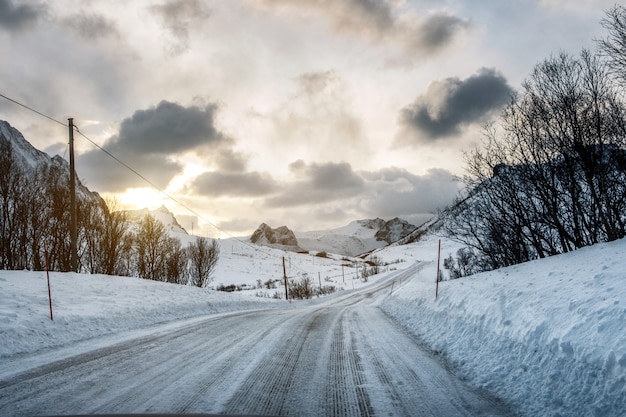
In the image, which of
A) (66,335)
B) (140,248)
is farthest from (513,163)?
(140,248)

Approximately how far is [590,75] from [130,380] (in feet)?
50.7

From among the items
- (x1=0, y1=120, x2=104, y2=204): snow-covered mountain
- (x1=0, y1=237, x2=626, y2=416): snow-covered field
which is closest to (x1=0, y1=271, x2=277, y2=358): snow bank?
(x1=0, y1=237, x2=626, y2=416): snow-covered field

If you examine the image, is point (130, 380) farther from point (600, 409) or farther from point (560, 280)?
point (560, 280)

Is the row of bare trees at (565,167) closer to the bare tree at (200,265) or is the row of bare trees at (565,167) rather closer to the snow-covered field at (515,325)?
the snow-covered field at (515,325)

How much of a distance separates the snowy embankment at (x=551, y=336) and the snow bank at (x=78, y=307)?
857 cm

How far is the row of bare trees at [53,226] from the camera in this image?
67.8 feet

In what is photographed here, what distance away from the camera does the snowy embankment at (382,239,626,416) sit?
3.44m

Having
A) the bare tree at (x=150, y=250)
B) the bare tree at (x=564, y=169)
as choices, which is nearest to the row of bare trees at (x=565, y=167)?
the bare tree at (x=564, y=169)

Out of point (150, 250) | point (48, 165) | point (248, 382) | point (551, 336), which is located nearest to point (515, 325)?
point (551, 336)

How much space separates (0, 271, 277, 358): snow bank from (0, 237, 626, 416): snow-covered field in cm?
4

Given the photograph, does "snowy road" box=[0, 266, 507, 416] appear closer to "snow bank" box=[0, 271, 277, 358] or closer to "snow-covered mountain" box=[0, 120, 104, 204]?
"snow bank" box=[0, 271, 277, 358]

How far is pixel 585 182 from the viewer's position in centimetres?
1155

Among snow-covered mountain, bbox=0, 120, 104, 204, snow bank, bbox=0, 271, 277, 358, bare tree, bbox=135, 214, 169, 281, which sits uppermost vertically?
snow-covered mountain, bbox=0, 120, 104, 204

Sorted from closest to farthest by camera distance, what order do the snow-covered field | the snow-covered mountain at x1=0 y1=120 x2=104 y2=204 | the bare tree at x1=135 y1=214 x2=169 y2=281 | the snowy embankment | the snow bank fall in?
1. the snowy embankment
2. the snow-covered field
3. the snow bank
4. the snow-covered mountain at x1=0 y1=120 x2=104 y2=204
5. the bare tree at x1=135 y1=214 x2=169 y2=281
